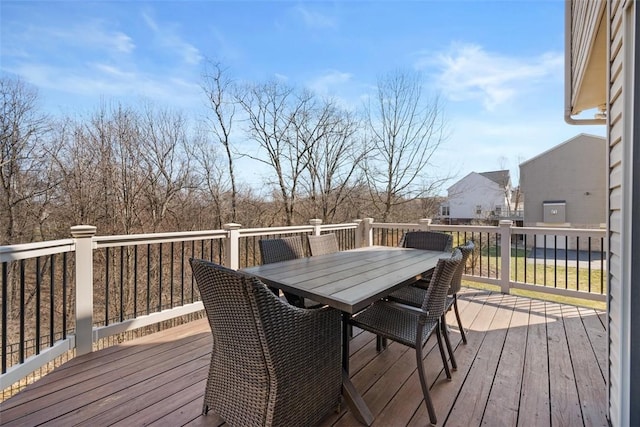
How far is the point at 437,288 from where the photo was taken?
1771 mm

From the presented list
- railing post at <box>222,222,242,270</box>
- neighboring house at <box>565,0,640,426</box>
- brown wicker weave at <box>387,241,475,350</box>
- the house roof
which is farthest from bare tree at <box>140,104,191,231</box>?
the house roof

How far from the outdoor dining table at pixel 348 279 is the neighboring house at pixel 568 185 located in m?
15.8

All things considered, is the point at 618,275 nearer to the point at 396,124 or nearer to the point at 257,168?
the point at 396,124

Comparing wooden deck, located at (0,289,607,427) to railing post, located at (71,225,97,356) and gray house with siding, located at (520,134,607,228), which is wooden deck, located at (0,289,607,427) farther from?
gray house with siding, located at (520,134,607,228)

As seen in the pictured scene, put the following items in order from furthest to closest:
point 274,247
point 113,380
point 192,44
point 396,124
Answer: point 396,124
point 192,44
point 274,247
point 113,380

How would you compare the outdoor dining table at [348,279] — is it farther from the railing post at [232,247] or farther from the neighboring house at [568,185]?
the neighboring house at [568,185]

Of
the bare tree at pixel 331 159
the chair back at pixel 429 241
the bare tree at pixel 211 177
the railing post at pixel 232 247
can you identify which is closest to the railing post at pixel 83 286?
the railing post at pixel 232 247

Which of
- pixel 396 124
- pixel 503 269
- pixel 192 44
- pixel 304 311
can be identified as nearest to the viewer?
pixel 304 311

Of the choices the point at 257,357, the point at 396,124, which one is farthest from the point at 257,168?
the point at 257,357

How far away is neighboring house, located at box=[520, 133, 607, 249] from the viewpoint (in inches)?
555

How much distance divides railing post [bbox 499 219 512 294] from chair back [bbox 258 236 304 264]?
298 centimetres

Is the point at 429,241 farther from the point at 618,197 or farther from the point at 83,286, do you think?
the point at 83,286

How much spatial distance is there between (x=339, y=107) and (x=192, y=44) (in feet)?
14.9

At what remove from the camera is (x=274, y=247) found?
109 inches
